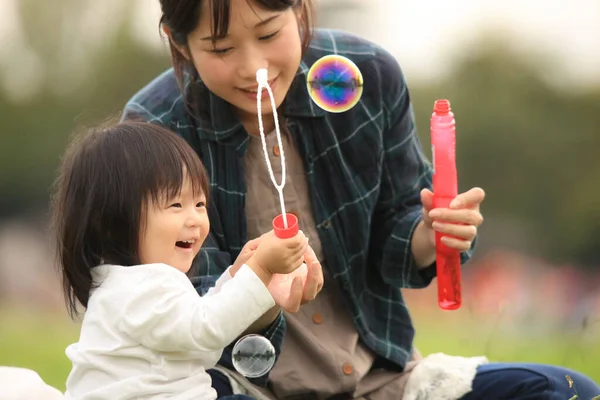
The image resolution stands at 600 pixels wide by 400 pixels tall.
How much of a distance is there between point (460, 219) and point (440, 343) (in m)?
2.62

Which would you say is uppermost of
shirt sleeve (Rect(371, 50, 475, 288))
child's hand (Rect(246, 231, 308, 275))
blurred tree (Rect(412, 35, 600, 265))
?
child's hand (Rect(246, 231, 308, 275))

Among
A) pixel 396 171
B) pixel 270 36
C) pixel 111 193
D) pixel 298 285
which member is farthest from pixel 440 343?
pixel 111 193

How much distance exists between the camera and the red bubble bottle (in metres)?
2.11

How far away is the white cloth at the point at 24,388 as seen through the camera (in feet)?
8.22

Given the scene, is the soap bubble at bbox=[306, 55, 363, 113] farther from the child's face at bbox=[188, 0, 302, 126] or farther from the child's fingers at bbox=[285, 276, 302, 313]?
the child's fingers at bbox=[285, 276, 302, 313]

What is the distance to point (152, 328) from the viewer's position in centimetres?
184

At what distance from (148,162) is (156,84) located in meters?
0.55

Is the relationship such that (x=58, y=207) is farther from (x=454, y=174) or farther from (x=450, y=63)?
(x=450, y=63)

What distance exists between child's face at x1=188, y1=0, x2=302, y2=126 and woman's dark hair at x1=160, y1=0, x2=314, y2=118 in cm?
1

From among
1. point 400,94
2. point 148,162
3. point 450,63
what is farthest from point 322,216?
point 450,63

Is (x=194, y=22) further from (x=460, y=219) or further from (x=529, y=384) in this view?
(x=529, y=384)

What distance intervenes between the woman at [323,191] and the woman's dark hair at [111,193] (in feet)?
0.96

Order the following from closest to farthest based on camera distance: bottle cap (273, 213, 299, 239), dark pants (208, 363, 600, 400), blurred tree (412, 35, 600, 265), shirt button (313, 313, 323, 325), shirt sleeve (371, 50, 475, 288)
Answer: bottle cap (273, 213, 299, 239) → dark pants (208, 363, 600, 400) → shirt button (313, 313, 323, 325) → shirt sleeve (371, 50, 475, 288) → blurred tree (412, 35, 600, 265)

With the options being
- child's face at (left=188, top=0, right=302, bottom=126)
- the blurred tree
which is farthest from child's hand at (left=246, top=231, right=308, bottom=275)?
the blurred tree
